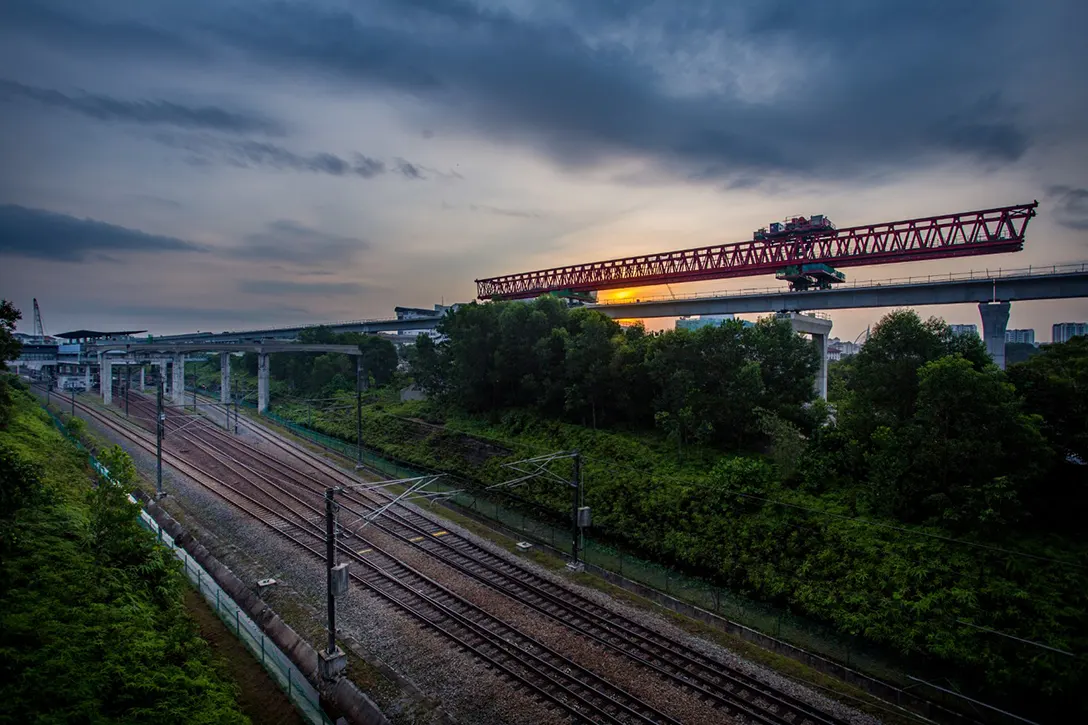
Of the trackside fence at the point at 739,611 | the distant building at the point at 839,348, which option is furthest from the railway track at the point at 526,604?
the distant building at the point at 839,348

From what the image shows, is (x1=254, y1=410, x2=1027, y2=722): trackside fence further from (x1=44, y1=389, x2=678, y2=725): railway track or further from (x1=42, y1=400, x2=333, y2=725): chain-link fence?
(x1=42, y1=400, x2=333, y2=725): chain-link fence

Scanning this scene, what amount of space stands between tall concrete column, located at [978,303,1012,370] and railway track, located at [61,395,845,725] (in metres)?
32.5

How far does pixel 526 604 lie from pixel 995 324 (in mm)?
37027

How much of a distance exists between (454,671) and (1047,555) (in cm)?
2000

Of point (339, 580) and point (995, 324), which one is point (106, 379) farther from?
point (995, 324)

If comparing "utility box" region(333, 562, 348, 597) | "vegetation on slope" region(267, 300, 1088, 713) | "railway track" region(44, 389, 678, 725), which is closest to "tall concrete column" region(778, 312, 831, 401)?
"vegetation on slope" region(267, 300, 1088, 713)

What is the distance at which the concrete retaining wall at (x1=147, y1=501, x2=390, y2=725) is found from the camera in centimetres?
1515

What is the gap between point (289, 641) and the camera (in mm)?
18406

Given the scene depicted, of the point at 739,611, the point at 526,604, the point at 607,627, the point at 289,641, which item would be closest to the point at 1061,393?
the point at 739,611

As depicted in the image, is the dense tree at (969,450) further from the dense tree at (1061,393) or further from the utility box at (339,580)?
the utility box at (339,580)

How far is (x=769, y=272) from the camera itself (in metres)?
54.7

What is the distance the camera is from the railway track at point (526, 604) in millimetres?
15750

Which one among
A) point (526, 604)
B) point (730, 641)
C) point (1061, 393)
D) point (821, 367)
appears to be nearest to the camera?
point (730, 641)

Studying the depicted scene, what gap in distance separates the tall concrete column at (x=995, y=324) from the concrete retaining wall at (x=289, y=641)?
4143 centimetres
